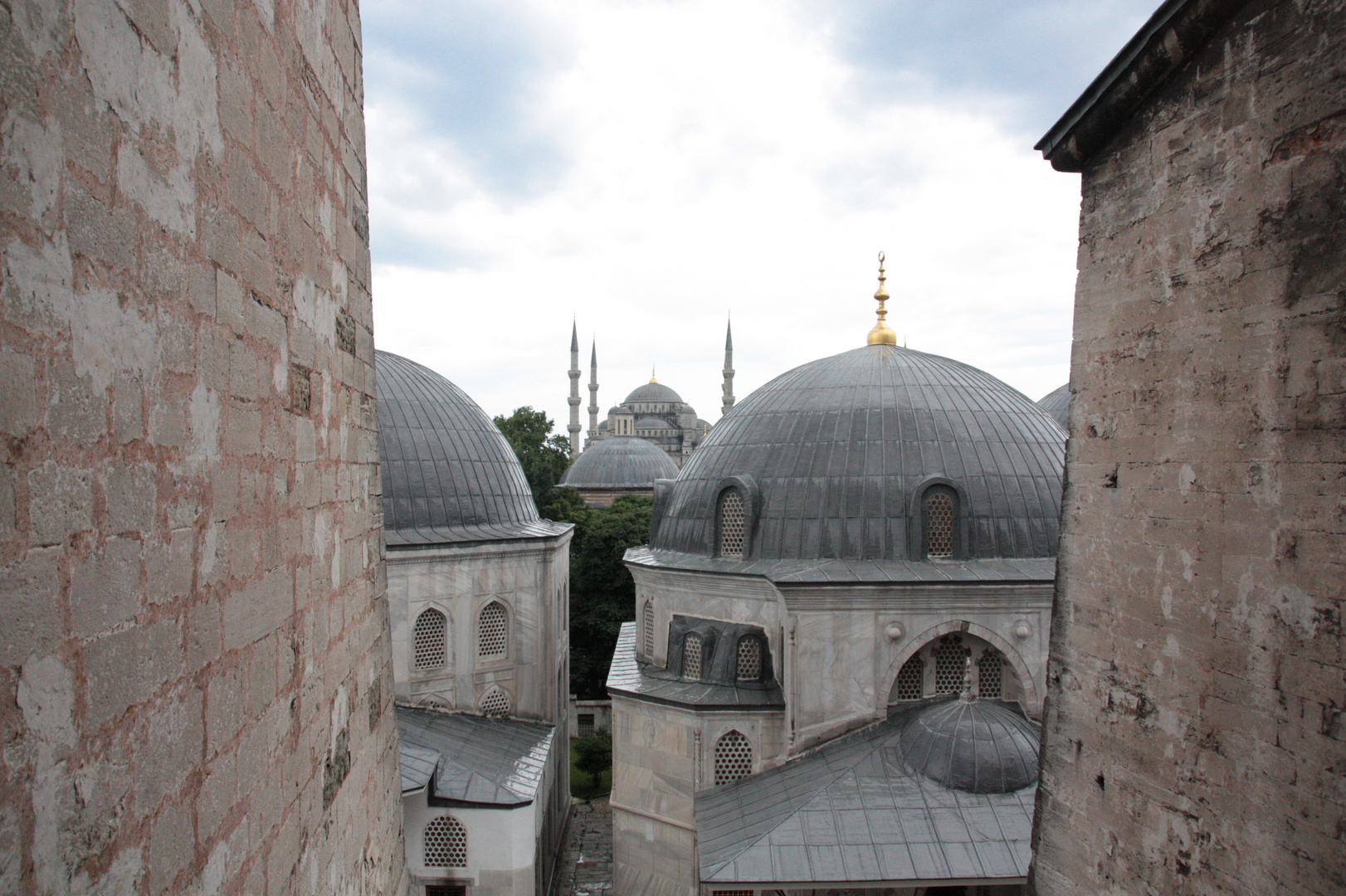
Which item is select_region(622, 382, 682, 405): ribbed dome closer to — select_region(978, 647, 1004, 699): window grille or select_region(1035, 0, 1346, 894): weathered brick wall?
select_region(978, 647, 1004, 699): window grille

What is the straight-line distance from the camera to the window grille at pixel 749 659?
13.8 metres

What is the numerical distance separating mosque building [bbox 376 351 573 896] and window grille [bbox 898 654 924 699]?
5.82 m

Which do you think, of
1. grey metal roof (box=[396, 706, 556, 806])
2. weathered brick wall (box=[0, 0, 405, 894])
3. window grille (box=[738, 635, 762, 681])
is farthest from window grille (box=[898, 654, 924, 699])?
weathered brick wall (box=[0, 0, 405, 894])

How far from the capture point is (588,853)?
57.3 feet

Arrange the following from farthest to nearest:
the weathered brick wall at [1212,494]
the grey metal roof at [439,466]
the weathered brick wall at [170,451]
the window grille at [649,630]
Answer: the window grille at [649,630] → the grey metal roof at [439,466] → the weathered brick wall at [1212,494] → the weathered brick wall at [170,451]

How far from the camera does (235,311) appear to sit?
264cm

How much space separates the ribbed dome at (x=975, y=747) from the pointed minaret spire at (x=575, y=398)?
60.1 meters

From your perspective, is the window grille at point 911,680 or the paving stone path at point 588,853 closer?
the window grille at point 911,680

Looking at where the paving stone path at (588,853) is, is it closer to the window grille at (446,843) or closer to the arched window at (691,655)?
the window grille at (446,843)

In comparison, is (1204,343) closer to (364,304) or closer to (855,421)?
(364,304)

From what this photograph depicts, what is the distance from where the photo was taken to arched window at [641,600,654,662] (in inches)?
621

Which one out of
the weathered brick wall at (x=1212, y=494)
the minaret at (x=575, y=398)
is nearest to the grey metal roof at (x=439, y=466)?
the weathered brick wall at (x=1212, y=494)

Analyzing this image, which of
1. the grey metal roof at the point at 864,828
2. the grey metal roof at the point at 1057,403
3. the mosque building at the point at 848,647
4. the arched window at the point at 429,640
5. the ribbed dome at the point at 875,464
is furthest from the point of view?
the grey metal roof at the point at 1057,403

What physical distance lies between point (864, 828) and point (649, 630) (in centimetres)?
630
